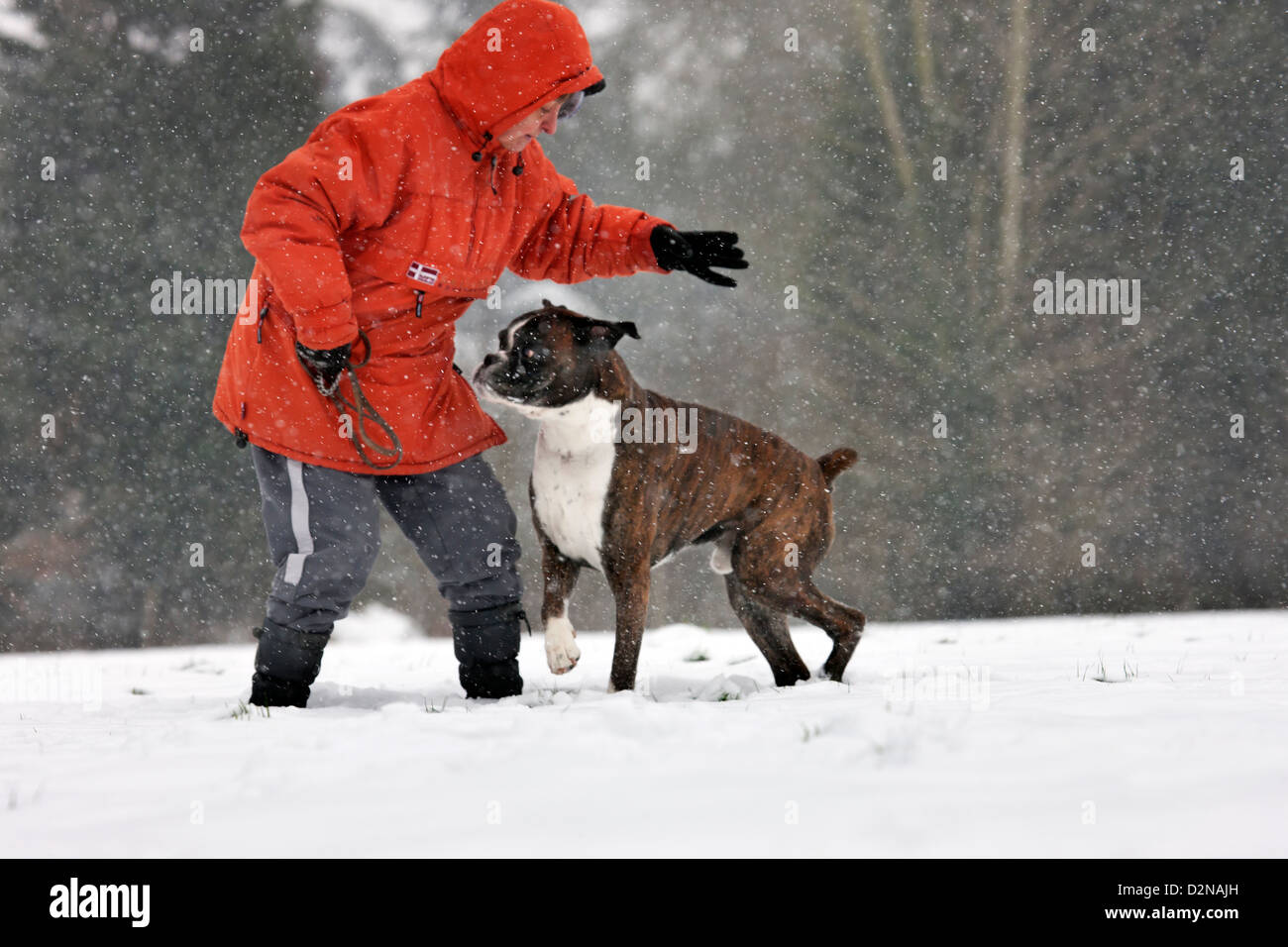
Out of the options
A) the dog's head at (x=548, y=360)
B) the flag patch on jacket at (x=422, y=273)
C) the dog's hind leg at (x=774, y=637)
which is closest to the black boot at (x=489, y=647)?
the dog's head at (x=548, y=360)

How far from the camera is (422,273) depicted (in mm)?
3104

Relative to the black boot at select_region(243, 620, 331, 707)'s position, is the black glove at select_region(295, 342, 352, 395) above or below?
above

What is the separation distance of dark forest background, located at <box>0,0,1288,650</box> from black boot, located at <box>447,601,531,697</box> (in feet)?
23.6

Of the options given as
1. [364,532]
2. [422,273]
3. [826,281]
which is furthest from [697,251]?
[826,281]

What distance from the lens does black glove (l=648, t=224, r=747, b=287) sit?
11.3ft

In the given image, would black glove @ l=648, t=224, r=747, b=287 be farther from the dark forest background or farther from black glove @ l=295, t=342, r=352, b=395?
the dark forest background

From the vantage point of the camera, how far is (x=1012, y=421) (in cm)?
1109

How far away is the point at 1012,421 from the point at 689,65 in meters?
5.38

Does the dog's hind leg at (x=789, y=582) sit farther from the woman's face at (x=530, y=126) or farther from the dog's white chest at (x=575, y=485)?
the woman's face at (x=530, y=126)

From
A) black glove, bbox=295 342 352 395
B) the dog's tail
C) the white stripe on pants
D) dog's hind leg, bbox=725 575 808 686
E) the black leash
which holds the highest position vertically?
black glove, bbox=295 342 352 395

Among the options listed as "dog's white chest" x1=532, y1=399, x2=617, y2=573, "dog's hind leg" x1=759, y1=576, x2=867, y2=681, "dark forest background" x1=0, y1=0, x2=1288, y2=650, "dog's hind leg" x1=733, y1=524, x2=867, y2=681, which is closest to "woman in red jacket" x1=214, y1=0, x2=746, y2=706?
"dog's white chest" x1=532, y1=399, x2=617, y2=573

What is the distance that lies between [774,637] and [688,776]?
2.03 metres

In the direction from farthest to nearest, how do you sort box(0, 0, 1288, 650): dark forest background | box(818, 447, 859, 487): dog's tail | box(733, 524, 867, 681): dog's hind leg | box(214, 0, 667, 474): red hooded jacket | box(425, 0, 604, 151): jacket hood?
box(0, 0, 1288, 650): dark forest background < box(818, 447, 859, 487): dog's tail < box(733, 524, 867, 681): dog's hind leg < box(425, 0, 604, 151): jacket hood < box(214, 0, 667, 474): red hooded jacket
